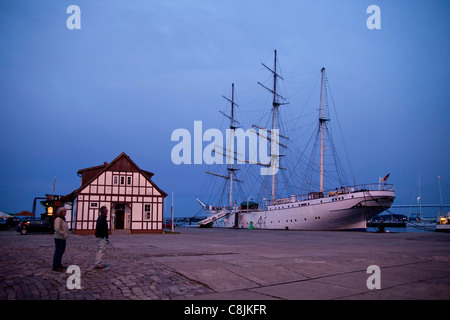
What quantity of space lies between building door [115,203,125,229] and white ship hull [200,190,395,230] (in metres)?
26.4

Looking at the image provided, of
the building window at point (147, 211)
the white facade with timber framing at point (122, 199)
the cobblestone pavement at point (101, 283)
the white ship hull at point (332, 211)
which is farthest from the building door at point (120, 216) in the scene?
the white ship hull at point (332, 211)

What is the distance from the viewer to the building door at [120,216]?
34.0 meters

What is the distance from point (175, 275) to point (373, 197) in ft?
129

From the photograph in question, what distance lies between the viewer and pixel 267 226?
196ft

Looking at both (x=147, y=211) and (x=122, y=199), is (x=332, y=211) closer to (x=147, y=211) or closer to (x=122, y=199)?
(x=147, y=211)

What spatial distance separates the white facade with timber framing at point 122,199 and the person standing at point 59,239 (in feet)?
78.2

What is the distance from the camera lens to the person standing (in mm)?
8469

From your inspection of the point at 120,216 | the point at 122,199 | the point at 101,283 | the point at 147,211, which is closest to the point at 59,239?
the point at 101,283

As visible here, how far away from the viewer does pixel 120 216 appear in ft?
112

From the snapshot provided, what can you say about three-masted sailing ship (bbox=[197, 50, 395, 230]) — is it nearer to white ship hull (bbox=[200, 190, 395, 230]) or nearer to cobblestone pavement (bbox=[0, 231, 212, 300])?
white ship hull (bbox=[200, 190, 395, 230])

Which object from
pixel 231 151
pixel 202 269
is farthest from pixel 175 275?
pixel 231 151

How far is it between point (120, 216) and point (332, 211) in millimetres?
27055

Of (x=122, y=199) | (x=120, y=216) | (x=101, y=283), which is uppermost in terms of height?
(x=122, y=199)
